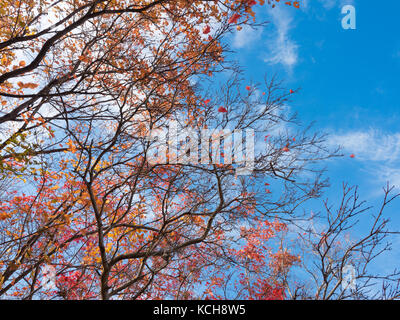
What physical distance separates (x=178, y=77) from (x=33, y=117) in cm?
395

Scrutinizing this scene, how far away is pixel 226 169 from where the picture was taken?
21.0 ft

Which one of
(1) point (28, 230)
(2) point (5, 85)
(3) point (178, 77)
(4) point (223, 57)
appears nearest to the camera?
(1) point (28, 230)

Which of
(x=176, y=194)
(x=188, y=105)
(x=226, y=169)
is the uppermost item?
(x=188, y=105)

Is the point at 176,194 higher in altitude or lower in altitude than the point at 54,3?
lower

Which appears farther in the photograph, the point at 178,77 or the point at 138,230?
the point at 138,230

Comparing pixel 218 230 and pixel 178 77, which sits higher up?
pixel 178 77
